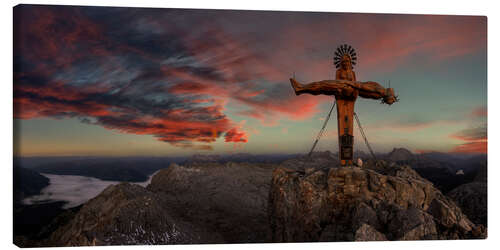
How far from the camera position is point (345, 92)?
834cm

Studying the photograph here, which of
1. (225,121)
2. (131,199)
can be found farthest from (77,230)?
(225,121)

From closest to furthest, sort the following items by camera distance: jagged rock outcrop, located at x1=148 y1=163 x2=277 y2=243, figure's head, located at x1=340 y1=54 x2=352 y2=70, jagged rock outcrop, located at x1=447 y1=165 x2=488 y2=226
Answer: figure's head, located at x1=340 y1=54 x2=352 y2=70 < jagged rock outcrop, located at x1=447 y1=165 x2=488 y2=226 < jagged rock outcrop, located at x1=148 y1=163 x2=277 y2=243

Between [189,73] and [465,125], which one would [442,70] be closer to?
[465,125]

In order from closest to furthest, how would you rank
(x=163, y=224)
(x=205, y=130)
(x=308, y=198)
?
(x=308, y=198), (x=163, y=224), (x=205, y=130)

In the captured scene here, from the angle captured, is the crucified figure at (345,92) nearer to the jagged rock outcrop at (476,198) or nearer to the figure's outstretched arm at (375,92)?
the figure's outstretched arm at (375,92)

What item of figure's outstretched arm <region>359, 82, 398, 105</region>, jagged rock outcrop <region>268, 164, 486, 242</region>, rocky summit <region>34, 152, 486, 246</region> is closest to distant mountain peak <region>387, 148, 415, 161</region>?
rocky summit <region>34, 152, 486, 246</region>

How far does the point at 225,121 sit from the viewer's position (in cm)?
965

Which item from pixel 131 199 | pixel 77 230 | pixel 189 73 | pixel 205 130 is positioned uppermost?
pixel 189 73

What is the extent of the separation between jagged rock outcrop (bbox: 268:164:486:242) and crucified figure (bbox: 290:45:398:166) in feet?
2.10

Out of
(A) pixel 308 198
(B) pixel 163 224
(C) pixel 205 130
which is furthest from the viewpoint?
(C) pixel 205 130

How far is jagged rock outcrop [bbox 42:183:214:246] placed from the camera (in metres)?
8.26

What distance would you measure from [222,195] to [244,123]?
106 inches

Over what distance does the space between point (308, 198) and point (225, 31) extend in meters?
4.16

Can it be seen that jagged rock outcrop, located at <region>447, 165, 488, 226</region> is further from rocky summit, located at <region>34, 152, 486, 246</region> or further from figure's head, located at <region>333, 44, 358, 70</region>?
figure's head, located at <region>333, 44, 358, 70</region>
